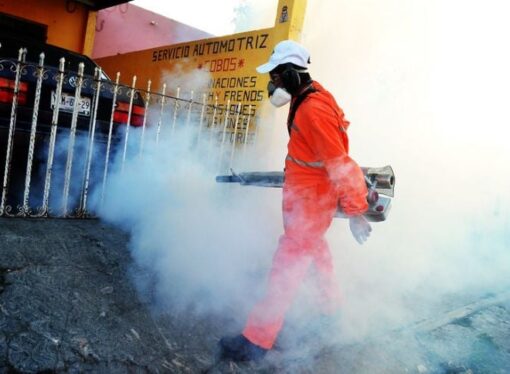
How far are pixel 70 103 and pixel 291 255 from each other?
8.42ft

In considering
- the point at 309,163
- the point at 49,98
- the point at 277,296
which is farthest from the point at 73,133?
the point at 277,296

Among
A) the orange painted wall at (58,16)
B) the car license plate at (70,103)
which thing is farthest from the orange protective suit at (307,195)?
the orange painted wall at (58,16)

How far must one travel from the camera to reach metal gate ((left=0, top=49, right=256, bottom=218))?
11.7 feet

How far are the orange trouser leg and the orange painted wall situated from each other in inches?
318

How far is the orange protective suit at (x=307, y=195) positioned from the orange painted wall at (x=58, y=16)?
796cm

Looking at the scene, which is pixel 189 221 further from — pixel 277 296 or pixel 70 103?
pixel 277 296

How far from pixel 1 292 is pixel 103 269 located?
70 cm

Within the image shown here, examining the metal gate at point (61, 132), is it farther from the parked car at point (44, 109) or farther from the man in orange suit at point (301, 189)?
the man in orange suit at point (301, 189)

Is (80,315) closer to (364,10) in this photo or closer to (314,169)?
(314,169)

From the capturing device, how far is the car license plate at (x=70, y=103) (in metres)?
Answer: 3.81

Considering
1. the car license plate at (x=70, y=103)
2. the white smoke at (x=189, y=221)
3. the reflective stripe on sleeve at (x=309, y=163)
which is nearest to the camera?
the reflective stripe on sleeve at (x=309, y=163)

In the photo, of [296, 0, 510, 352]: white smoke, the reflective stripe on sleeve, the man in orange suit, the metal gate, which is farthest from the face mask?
[296, 0, 510, 352]: white smoke

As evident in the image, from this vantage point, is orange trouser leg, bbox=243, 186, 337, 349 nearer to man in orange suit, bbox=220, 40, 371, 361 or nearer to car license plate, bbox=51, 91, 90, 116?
man in orange suit, bbox=220, 40, 371, 361

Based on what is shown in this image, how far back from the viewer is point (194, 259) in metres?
3.45
